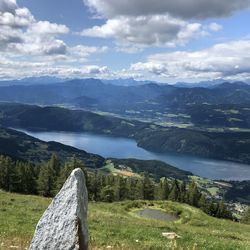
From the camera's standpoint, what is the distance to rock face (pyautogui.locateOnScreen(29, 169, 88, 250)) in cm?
1198

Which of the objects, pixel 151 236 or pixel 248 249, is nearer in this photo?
pixel 248 249

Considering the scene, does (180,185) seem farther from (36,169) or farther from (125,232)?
(125,232)

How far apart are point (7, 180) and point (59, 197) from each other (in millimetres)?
99730

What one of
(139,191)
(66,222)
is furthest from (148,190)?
(66,222)

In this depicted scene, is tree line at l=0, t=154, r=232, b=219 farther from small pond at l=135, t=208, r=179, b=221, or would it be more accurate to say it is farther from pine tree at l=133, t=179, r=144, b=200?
small pond at l=135, t=208, r=179, b=221

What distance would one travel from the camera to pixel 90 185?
11212 cm

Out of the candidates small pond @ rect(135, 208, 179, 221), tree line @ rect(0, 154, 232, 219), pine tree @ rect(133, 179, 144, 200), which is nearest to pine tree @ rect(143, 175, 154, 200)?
tree line @ rect(0, 154, 232, 219)

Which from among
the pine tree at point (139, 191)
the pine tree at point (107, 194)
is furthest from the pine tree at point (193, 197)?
the pine tree at point (107, 194)

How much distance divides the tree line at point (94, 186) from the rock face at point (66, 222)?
88831 mm

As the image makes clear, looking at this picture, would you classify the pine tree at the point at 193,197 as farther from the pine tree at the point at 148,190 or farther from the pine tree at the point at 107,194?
the pine tree at the point at 107,194

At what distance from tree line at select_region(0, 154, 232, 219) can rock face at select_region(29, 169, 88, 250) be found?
8883 cm

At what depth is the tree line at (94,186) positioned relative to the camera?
10488 centimetres

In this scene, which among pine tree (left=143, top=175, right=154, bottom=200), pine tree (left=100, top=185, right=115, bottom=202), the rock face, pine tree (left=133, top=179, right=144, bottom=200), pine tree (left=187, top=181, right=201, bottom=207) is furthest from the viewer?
pine tree (left=143, top=175, right=154, bottom=200)

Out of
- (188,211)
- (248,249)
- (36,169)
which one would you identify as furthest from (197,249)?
(36,169)
